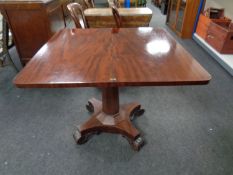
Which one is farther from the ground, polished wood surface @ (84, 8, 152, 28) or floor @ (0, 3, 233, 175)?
polished wood surface @ (84, 8, 152, 28)

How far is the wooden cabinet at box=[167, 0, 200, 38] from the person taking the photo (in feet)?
10.1

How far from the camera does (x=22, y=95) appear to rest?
1.93 m

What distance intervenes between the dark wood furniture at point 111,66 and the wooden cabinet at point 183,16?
2212 millimetres

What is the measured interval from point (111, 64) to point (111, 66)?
1.0 inches

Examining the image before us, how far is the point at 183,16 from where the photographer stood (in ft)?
10.7

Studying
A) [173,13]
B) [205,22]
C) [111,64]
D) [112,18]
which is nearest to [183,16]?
[205,22]

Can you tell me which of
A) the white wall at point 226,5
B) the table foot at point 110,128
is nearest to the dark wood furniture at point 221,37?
the white wall at point 226,5

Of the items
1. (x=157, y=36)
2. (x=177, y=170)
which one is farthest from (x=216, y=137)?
(x=157, y=36)

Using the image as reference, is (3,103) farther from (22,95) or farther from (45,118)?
(45,118)

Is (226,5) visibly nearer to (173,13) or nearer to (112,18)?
(173,13)

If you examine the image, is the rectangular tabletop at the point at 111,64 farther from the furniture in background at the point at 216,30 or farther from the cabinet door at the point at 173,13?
the cabinet door at the point at 173,13

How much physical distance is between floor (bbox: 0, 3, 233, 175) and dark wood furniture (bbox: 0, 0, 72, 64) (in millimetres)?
580

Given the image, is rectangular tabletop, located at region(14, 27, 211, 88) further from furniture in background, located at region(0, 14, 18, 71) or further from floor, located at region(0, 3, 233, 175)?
furniture in background, located at region(0, 14, 18, 71)

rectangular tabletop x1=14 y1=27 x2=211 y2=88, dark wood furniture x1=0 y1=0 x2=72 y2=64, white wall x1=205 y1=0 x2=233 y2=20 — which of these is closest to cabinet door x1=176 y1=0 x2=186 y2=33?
white wall x1=205 y1=0 x2=233 y2=20
